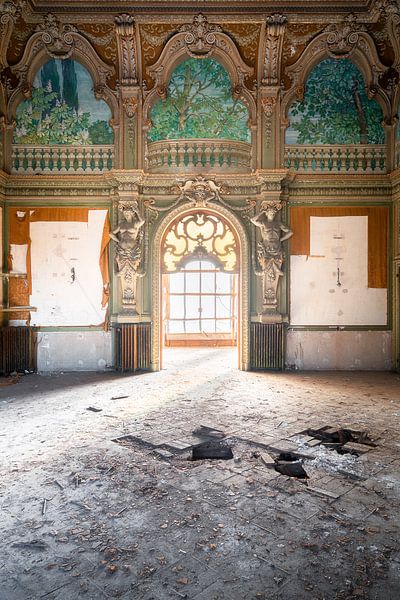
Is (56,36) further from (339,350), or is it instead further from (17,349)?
(339,350)

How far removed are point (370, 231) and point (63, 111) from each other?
697 cm

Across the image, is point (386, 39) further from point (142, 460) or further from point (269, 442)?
point (142, 460)

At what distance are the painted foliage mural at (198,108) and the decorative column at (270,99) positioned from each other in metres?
0.46

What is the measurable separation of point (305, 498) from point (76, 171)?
7.59 meters

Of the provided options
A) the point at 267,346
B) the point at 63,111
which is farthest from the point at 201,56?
the point at 267,346

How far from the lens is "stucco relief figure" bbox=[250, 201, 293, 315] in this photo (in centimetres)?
818

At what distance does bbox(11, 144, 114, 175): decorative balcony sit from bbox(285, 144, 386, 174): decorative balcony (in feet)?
12.8

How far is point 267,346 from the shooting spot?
8344mm

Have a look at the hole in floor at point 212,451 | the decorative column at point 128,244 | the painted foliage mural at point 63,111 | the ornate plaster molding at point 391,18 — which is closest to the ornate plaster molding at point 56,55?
the painted foliage mural at point 63,111

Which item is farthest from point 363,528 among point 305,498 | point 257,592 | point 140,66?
point 140,66

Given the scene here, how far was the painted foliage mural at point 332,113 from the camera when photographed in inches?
330

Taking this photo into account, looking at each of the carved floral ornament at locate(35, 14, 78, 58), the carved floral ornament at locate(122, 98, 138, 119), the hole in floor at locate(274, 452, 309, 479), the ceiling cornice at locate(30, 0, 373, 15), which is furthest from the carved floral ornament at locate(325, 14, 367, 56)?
the hole in floor at locate(274, 452, 309, 479)

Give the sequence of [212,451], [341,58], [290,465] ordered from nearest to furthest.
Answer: [290,465], [212,451], [341,58]

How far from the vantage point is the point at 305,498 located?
10.2ft
